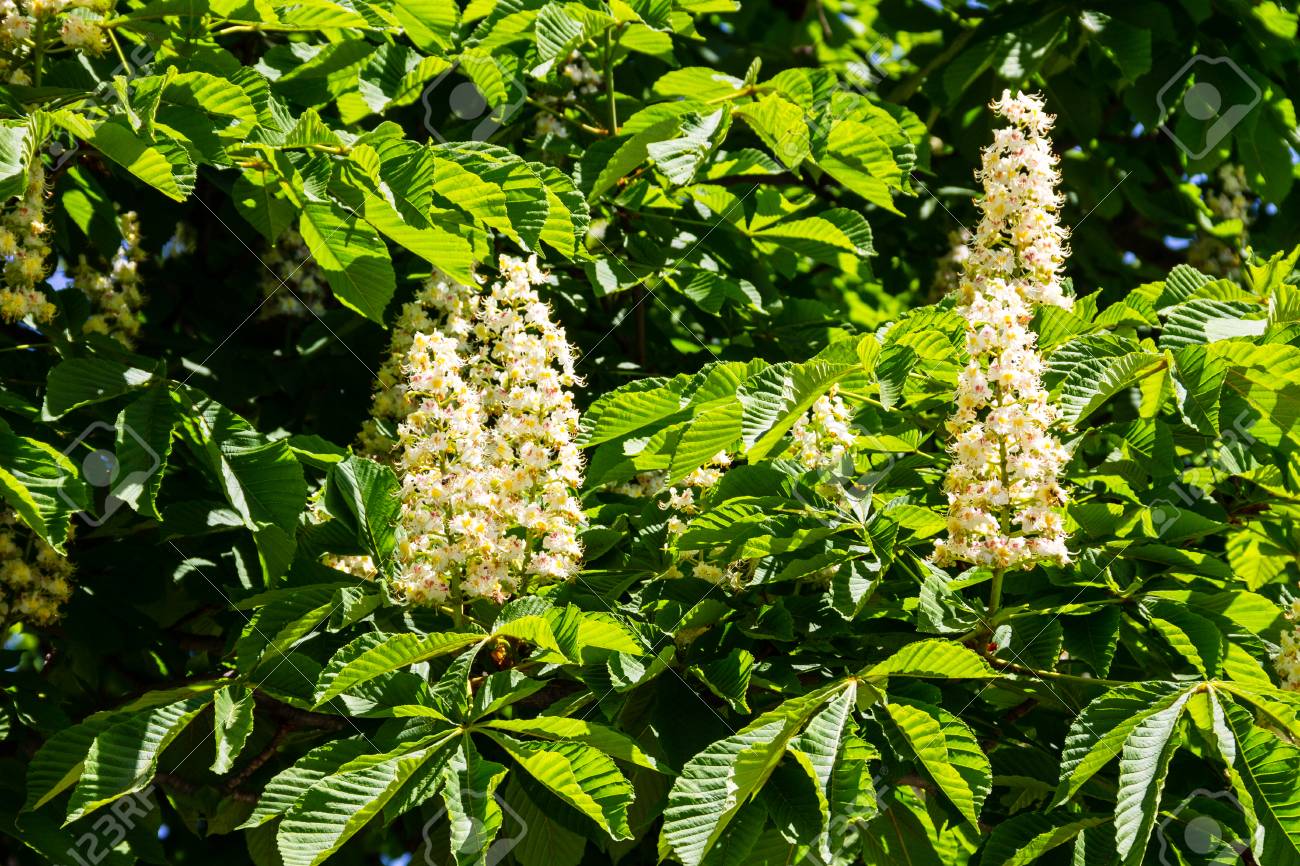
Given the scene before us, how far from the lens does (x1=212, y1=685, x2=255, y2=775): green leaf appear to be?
267cm

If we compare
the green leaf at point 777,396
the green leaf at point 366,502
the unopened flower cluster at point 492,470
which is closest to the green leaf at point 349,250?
the unopened flower cluster at point 492,470

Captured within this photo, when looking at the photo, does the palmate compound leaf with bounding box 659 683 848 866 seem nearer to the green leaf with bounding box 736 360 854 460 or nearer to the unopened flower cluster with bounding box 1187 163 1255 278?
the green leaf with bounding box 736 360 854 460

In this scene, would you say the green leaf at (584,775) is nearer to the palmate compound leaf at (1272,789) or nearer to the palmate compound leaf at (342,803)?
the palmate compound leaf at (342,803)

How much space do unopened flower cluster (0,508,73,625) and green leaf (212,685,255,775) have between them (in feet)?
3.33

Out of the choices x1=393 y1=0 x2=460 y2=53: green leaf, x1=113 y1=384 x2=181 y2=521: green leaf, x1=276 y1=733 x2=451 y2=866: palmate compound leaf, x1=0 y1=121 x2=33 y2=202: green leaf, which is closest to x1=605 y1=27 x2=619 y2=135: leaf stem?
x1=393 y1=0 x2=460 y2=53: green leaf

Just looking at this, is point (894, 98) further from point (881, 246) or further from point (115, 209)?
point (115, 209)

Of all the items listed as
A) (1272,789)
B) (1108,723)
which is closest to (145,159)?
(1108,723)

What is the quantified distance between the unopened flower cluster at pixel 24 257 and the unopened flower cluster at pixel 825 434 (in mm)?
2016

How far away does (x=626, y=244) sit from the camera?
4141mm

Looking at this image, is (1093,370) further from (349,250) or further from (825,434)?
(349,250)

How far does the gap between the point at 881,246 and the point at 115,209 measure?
8.97ft

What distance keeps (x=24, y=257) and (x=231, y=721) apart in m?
1.56

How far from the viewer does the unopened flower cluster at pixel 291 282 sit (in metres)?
4.53

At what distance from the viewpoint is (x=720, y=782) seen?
7.91 ft
